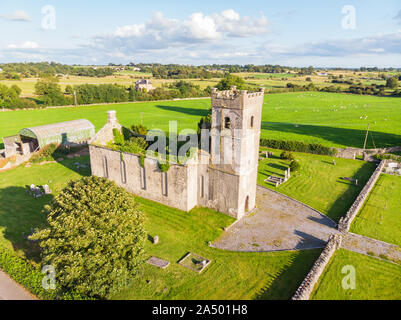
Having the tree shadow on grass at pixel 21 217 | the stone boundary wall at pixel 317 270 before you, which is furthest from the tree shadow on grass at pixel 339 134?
the tree shadow on grass at pixel 21 217

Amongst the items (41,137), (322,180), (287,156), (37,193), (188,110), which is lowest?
(322,180)

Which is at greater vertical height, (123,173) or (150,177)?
(150,177)

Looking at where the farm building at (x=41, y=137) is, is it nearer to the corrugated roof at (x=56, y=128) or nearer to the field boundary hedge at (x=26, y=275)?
the corrugated roof at (x=56, y=128)

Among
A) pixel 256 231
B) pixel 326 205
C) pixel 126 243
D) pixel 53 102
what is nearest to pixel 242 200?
pixel 256 231

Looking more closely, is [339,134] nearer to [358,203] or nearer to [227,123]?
[358,203]

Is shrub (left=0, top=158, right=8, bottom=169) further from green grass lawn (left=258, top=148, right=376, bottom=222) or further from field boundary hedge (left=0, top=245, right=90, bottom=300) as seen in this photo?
green grass lawn (left=258, top=148, right=376, bottom=222)

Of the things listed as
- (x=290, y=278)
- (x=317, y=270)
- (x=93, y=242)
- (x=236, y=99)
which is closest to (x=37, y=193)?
(x=93, y=242)
